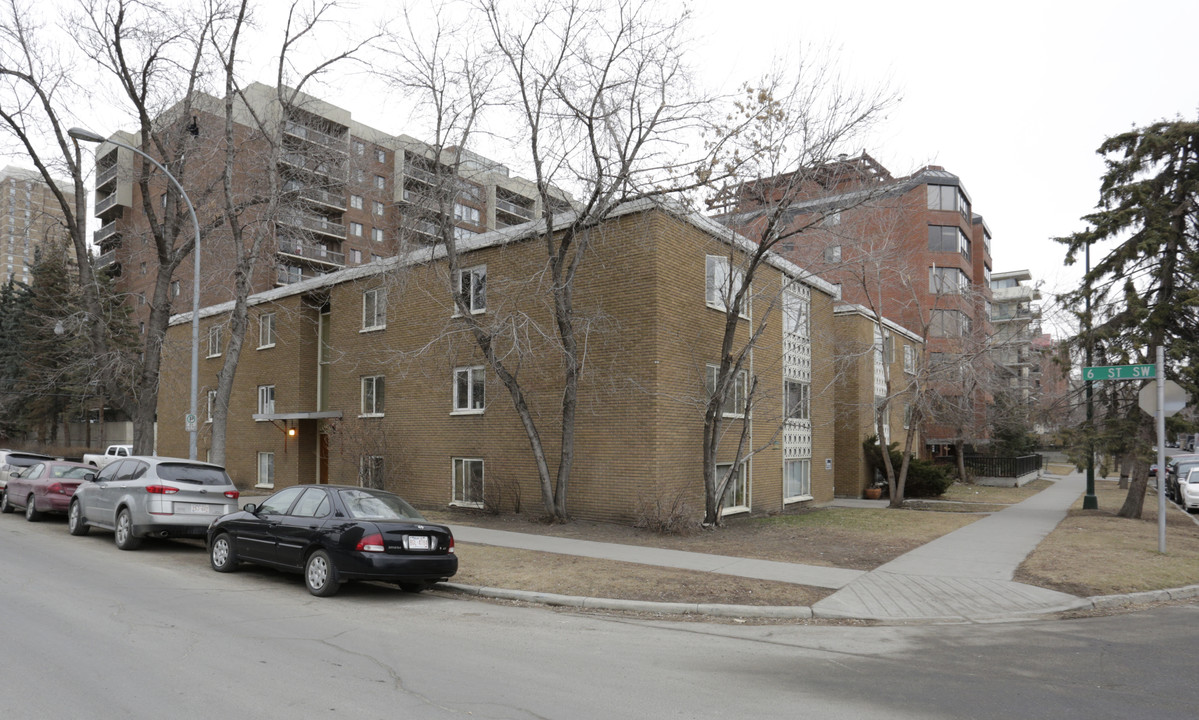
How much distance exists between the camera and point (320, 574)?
31.9ft

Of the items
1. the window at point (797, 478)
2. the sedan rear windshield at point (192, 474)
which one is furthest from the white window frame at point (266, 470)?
the window at point (797, 478)

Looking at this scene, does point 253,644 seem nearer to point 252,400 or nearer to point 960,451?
point 252,400

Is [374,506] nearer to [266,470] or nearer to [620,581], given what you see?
[620,581]

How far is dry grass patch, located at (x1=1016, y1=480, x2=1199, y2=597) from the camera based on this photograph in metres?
10.7

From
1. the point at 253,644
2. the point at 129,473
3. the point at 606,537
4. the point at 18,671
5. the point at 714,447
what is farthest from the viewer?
the point at 714,447

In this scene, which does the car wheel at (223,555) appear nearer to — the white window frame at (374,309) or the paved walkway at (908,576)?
the paved walkway at (908,576)

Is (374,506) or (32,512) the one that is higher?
(374,506)

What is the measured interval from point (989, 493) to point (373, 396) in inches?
947

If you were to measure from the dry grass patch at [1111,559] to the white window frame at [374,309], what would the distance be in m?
17.3

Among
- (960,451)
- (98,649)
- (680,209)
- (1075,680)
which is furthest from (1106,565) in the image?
(960,451)

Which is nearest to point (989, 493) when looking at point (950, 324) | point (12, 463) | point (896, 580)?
point (950, 324)

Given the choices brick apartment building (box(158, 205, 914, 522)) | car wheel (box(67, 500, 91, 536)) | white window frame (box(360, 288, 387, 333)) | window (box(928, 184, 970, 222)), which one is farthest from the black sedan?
window (box(928, 184, 970, 222))

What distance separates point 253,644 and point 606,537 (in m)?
8.67

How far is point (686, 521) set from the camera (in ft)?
50.7
